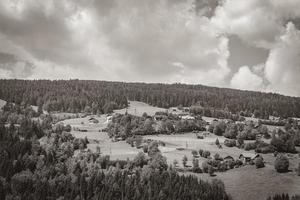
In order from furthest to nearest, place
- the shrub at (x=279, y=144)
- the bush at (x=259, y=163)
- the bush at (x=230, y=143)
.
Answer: the bush at (x=230, y=143) < the shrub at (x=279, y=144) < the bush at (x=259, y=163)

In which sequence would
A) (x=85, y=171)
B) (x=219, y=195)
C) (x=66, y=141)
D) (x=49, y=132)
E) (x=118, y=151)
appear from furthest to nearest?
(x=49, y=132) < (x=66, y=141) < (x=118, y=151) < (x=85, y=171) < (x=219, y=195)

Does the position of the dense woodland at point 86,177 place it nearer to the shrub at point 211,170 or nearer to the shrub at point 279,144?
the shrub at point 211,170

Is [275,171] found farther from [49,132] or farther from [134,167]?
[49,132]

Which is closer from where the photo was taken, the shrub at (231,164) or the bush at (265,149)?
the shrub at (231,164)

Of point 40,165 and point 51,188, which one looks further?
point 40,165

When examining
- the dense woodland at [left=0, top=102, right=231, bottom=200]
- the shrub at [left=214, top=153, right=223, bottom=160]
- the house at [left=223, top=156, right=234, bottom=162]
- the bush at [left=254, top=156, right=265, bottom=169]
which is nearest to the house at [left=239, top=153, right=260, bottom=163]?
the house at [left=223, top=156, right=234, bottom=162]

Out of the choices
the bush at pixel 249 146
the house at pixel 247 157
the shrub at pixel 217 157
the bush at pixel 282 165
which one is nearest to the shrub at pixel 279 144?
the bush at pixel 249 146

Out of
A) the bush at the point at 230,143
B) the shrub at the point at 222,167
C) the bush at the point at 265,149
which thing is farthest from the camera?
the bush at the point at 230,143

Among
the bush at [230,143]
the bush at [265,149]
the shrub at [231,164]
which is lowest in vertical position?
the shrub at [231,164]

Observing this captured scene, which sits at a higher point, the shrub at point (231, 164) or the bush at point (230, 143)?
the bush at point (230, 143)

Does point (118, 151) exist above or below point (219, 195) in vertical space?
above

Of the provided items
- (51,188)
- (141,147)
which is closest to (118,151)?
(141,147)
